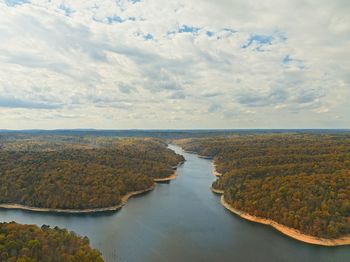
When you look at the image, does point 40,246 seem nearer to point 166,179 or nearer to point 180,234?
point 180,234

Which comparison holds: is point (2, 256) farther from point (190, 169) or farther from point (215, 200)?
point (190, 169)

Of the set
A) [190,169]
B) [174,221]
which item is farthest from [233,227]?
[190,169]

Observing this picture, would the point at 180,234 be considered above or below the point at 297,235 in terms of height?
below

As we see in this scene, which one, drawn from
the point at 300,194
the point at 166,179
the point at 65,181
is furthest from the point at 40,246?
the point at 166,179

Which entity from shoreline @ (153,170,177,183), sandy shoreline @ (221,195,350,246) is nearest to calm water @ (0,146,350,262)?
sandy shoreline @ (221,195,350,246)

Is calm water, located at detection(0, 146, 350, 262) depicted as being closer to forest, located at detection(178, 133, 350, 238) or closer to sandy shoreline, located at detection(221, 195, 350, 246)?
sandy shoreline, located at detection(221, 195, 350, 246)

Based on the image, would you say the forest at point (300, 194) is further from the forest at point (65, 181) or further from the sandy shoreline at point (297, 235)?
the forest at point (65, 181)
